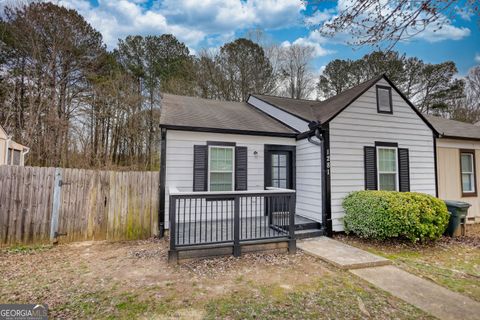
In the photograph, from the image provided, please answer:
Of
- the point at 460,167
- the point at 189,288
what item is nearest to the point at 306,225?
the point at 189,288

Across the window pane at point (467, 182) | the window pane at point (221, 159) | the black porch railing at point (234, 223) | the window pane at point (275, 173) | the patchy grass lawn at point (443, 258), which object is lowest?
the patchy grass lawn at point (443, 258)

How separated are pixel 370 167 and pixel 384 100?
87.6 inches

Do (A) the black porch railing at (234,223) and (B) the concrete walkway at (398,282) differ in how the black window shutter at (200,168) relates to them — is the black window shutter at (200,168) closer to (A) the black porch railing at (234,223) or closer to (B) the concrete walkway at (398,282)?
(A) the black porch railing at (234,223)

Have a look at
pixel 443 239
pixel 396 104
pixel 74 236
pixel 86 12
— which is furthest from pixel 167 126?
pixel 86 12

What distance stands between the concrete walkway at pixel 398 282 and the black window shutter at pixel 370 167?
7.43 feet

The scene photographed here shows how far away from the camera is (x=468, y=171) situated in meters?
9.12

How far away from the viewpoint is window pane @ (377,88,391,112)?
23.9ft

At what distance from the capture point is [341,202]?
6613 millimetres

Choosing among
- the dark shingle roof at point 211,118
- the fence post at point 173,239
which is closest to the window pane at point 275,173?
the dark shingle roof at point 211,118

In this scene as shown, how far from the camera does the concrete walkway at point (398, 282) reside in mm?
2996

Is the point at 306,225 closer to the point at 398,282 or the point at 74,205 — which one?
the point at 398,282

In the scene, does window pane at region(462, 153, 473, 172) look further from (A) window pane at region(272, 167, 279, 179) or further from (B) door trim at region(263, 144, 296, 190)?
(A) window pane at region(272, 167, 279, 179)

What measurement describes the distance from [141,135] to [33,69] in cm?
616

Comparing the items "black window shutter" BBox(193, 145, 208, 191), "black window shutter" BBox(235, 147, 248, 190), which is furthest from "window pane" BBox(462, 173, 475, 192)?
"black window shutter" BBox(193, 145, 208, 191)
